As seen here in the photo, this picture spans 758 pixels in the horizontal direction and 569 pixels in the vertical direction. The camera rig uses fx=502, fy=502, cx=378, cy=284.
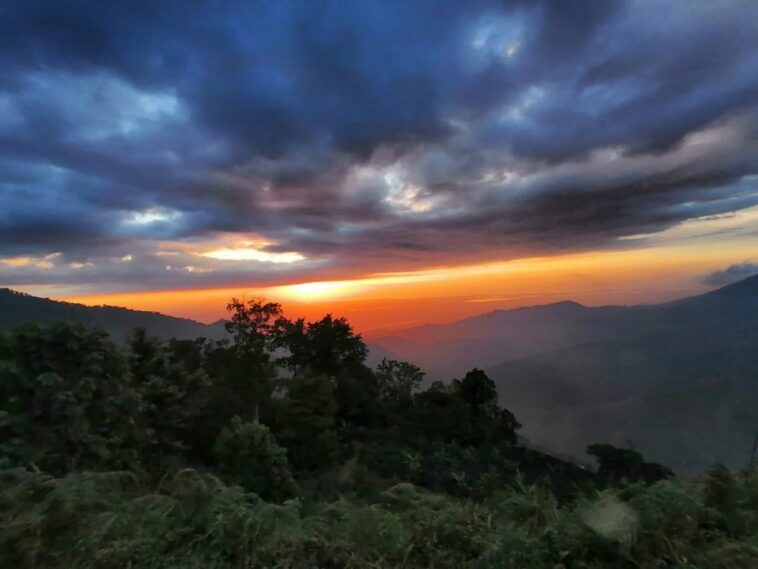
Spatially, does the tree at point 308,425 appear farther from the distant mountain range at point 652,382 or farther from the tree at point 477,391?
the tree at point 477,391

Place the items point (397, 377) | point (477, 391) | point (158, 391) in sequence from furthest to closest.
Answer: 1. point (397, 377)
2. point (477, 391)
3. point (158, 391)

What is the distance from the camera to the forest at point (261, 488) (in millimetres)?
3398

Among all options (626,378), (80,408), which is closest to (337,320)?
(80,408)

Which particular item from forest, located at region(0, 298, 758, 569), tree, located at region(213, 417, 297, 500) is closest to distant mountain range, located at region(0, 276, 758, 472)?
forest, located at region(0, 298, 758, 569)

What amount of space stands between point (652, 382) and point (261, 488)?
120 meters

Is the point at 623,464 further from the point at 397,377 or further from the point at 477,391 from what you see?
the point at 397,377

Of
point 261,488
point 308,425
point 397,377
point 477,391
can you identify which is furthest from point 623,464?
point 261,488

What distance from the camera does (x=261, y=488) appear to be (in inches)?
482

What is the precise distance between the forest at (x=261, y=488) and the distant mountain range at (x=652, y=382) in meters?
2.31

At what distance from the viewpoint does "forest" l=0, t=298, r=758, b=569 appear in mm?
3398

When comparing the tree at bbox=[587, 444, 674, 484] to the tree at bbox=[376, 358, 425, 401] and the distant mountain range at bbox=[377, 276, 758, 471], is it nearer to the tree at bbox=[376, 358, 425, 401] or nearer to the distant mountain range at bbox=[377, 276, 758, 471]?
the distant mountain range at bbox=[377, 276, 758, 471]

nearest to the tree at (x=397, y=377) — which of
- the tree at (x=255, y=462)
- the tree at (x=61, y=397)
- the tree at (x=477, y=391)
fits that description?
the tree at (x=477, y=391)

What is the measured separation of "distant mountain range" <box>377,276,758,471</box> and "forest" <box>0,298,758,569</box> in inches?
91.1

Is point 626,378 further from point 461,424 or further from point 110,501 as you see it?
point 110,501
